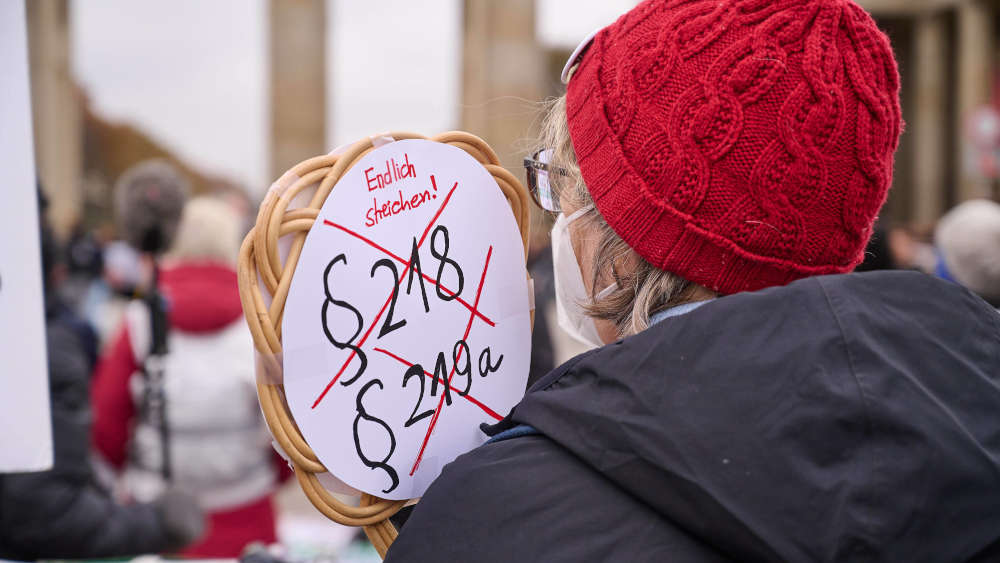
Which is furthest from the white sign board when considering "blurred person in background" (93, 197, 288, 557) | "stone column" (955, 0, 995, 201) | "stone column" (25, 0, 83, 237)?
"stone column" (955, 0, 995, 201)

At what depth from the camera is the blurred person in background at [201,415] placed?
2938 mm

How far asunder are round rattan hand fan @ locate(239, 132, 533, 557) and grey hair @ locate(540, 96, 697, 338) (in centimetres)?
31

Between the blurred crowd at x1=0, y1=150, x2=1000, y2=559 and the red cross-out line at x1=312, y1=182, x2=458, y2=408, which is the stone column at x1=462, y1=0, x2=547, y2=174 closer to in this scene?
the blurred crowd at x1=0, y1=150, x2=1000, y2=559

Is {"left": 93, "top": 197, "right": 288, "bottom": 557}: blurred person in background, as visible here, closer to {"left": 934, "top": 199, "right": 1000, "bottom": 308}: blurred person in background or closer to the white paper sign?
the white paper sign

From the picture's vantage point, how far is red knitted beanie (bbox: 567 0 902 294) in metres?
0.99

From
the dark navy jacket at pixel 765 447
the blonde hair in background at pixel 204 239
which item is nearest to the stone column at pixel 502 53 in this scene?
the blonde hair in background at pixel 204 239

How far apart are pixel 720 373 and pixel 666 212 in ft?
0.96

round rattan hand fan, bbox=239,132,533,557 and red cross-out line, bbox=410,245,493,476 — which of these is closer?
round rattan hand fan, bbox=239,132,533,557

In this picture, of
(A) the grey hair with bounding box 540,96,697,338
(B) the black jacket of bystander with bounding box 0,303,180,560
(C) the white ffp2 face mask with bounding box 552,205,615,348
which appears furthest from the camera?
(B) the black jacket of bystander with bounding box 0,303,180,560

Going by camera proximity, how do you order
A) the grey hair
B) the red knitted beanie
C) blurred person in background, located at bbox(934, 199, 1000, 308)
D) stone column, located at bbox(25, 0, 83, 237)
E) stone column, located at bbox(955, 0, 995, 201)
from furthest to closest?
stone column, located at bbox(955, 0, 995, 201)
stone column, located at bbox(25, 0, 83, 237)
blurred person in background, located at bbox(934, 199, 1000, 308)
the grey hair
the red knitted beanie

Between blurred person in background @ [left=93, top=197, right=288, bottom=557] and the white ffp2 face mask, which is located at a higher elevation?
the white ffp2 face mask

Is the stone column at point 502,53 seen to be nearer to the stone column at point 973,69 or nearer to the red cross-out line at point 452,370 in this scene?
the red cross-out line at point 452,370

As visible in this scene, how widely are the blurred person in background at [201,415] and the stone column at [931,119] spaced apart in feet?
79.8

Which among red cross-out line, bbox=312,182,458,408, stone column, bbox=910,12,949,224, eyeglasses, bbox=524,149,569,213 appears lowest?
stone column, bbox=910,12,949,224
